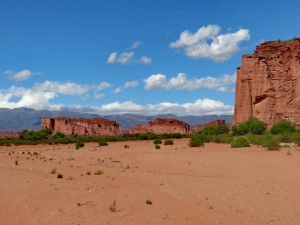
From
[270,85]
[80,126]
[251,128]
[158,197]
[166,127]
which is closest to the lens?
[158,197]

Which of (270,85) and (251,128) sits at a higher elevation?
(270,85)

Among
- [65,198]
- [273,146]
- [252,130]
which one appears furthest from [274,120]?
[65,198]

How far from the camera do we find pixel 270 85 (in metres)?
71.1

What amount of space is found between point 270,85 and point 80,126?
61.3 meters

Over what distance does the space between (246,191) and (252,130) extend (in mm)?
48141

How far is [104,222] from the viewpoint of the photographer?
9.21 m

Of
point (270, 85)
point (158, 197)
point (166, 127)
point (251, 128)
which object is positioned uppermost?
point (270, 85)

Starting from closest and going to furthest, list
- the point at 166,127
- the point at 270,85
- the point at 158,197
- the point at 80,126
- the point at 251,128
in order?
1. the point at 158,197
2. the point at 251,128
3. the point at 270,85
4. the point at 166,127
5. the point at 80,126

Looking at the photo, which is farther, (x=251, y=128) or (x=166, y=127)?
(x=166, y=127)

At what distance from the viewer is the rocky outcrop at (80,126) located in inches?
4444

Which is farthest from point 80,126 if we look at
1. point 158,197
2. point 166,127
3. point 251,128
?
point 158,197

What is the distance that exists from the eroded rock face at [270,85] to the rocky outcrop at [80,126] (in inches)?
2044

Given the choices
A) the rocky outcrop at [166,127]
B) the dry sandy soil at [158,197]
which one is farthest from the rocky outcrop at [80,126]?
the dry sandy soil at [158,197]

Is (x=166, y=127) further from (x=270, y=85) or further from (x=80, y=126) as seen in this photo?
(x=270, y=85)
